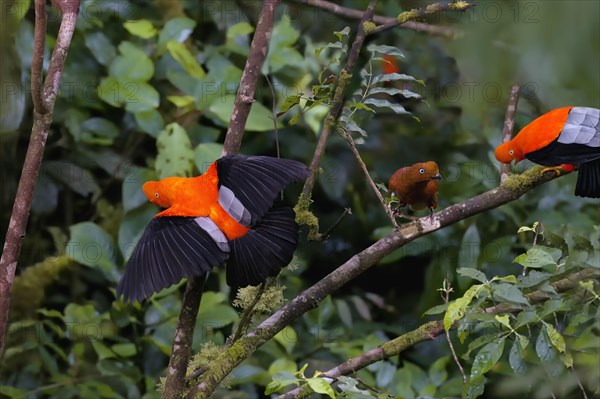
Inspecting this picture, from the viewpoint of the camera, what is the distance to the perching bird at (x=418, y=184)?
2176mm

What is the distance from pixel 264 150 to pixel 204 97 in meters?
0.36

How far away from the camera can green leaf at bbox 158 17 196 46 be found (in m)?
3.21

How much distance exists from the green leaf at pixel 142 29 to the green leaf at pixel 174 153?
496 millimetres

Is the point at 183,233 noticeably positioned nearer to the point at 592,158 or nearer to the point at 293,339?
the point at 592,158

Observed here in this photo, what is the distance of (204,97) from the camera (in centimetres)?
311

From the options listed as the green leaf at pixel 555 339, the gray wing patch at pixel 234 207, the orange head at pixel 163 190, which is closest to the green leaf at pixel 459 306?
the green leaf at pixel 555 339

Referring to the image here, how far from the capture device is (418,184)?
2.21 m

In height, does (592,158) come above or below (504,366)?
above

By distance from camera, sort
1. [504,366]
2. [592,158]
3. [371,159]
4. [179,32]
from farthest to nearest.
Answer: [371,159] → [179,32] → [504,366] → [592,158]

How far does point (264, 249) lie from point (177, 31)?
1699mm

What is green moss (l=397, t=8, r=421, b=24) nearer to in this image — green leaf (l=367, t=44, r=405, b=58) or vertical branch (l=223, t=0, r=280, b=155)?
green leaf (l=367, t=44, r=405, b=58)

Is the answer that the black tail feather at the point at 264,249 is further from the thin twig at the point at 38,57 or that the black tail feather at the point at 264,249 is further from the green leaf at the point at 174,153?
the green leaf at the point at 174,153

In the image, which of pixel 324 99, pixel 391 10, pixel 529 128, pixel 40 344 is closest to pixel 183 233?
pixel 324 99

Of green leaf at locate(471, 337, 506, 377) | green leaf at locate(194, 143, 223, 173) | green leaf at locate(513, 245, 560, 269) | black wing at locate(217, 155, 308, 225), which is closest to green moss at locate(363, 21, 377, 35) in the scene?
→ black wing at locate(217, 155, 308, 225)
